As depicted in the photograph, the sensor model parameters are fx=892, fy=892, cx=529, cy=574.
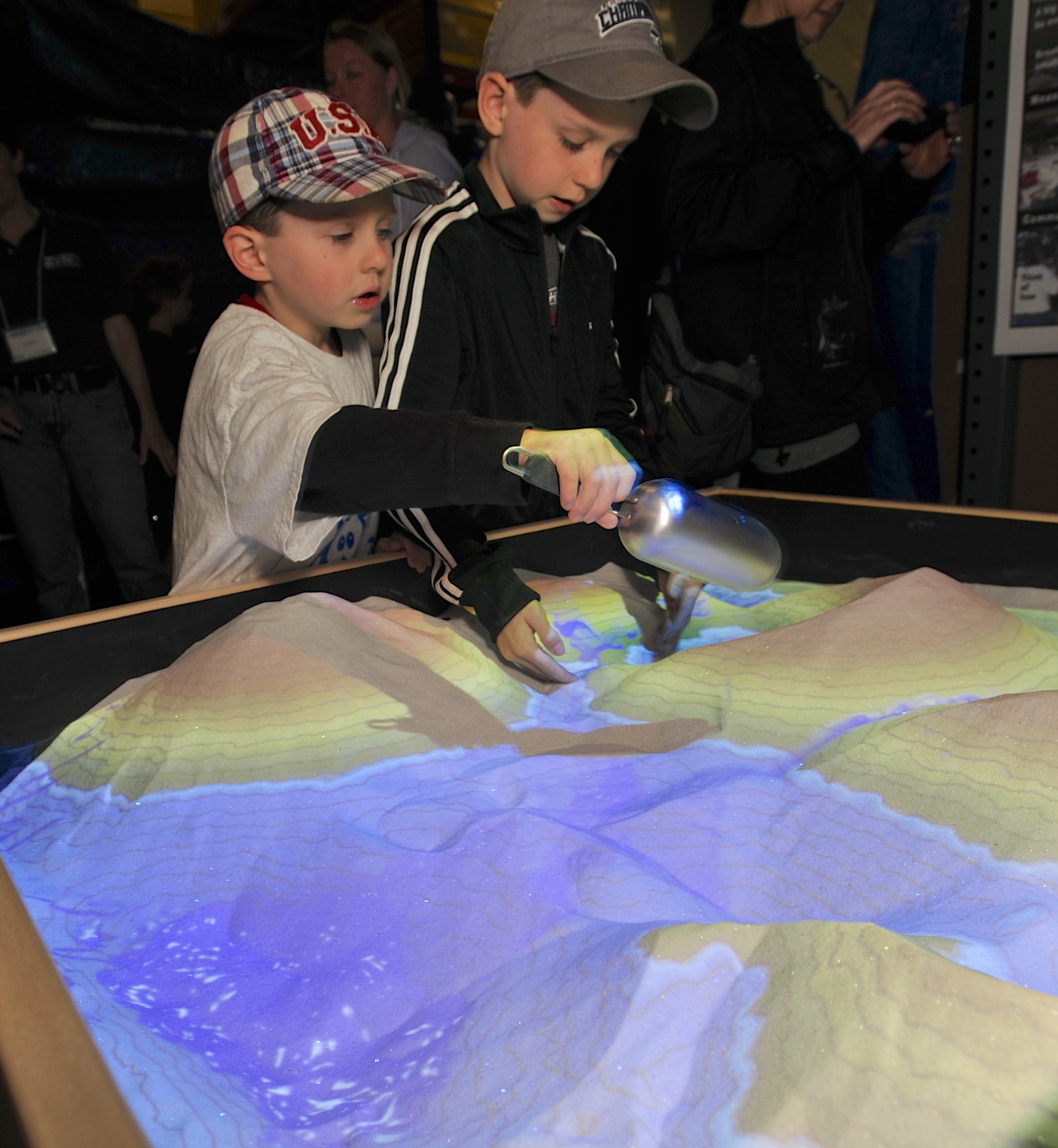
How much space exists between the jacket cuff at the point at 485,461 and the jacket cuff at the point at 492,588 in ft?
0.67

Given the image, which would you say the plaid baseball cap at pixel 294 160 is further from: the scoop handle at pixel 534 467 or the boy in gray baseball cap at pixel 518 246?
the scoop handle at pixel 534 467

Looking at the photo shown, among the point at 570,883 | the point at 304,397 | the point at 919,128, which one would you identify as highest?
the point at 919,128

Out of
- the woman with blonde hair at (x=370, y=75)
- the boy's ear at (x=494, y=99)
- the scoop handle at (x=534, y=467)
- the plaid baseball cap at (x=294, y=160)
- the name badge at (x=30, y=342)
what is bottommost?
the scoop handle at (x=534, y=467)

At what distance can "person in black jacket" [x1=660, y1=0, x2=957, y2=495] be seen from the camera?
1.45 metres

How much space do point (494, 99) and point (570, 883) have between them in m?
0.91

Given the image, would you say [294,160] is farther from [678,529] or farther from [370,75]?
[370,75]

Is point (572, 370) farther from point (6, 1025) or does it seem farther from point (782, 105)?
point (6, 1025)

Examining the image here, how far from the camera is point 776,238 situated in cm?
151

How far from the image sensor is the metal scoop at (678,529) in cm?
71

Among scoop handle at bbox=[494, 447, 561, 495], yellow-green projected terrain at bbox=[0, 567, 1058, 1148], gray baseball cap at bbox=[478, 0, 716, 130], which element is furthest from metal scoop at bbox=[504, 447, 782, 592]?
gray baseball cap at bbox=[478, 0, 716, 130]

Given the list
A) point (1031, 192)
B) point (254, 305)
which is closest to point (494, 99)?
point (254, 305)

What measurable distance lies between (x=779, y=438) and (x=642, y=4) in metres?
0.78

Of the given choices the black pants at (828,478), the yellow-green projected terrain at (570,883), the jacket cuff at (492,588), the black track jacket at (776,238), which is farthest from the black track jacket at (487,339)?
the black pants at (828,478)

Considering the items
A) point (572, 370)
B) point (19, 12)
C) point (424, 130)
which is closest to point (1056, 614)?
point (572, 370)
